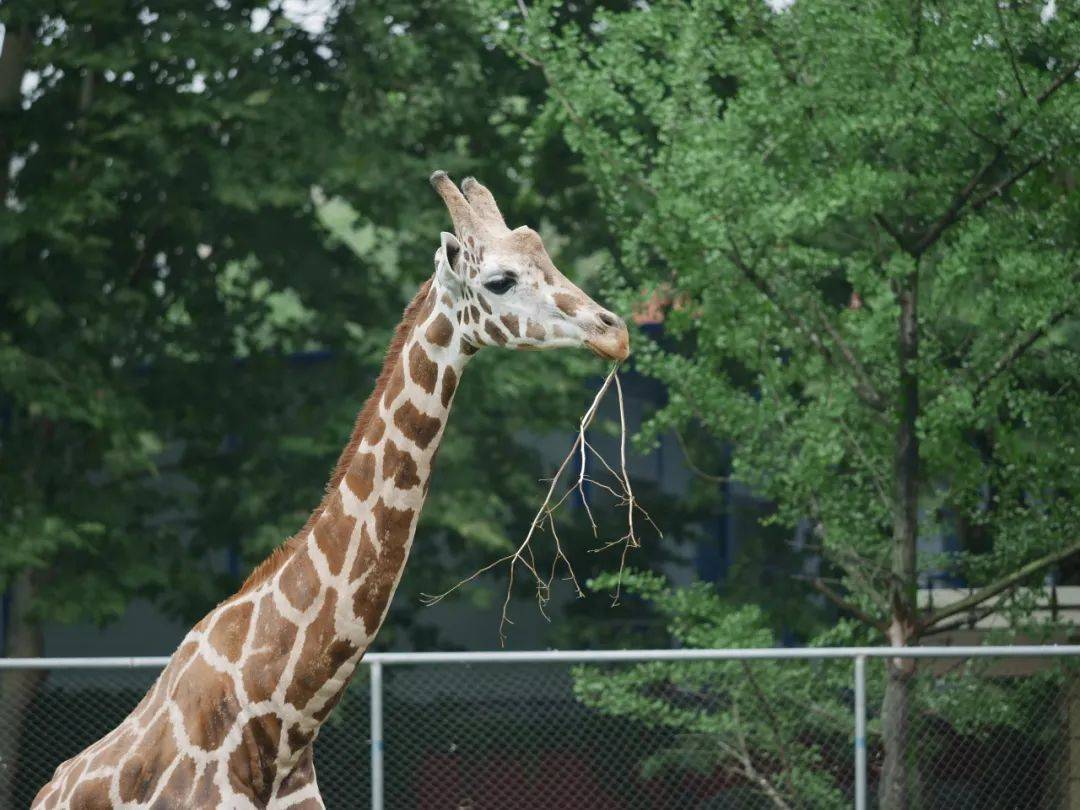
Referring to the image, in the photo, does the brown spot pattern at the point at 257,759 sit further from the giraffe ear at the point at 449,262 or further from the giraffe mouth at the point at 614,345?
the giraffe mouth at the point at 614,345

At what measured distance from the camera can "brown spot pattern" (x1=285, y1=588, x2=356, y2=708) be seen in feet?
14.6

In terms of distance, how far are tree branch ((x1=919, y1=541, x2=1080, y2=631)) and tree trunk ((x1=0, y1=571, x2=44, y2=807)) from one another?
4818 millimetres

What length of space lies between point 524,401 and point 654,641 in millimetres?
2195

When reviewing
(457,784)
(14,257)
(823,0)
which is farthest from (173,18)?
(457,784)

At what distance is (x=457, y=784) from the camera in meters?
8.03

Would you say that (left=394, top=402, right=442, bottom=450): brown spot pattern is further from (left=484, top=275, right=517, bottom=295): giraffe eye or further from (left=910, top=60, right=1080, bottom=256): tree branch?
(left=910, top=60, right=1080, bottom=256): tree branch

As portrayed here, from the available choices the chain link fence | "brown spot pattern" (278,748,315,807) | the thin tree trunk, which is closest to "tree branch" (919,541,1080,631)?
the chain link fence

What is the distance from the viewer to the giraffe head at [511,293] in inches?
159

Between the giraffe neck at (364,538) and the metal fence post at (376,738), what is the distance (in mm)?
2449

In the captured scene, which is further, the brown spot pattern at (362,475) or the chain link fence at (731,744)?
the chain link fence at (731,744)

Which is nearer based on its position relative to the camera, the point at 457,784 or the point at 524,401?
the point at 457,784

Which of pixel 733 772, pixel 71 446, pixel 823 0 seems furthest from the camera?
pixel 71 446

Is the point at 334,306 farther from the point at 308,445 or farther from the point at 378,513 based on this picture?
the point at 378,513

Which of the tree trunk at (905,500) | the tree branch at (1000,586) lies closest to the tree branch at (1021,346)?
the tree trunk at (905,500)
